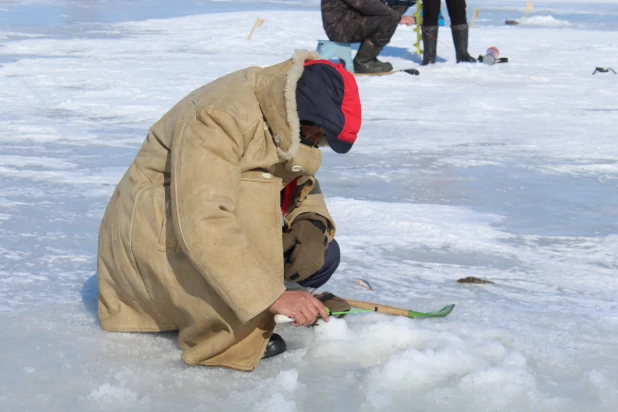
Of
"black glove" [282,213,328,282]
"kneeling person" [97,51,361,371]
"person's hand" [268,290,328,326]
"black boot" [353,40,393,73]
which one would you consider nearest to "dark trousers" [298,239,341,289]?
"black glove" [282,213,328,282]

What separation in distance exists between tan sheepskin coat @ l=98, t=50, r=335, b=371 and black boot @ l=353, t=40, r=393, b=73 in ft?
24.4

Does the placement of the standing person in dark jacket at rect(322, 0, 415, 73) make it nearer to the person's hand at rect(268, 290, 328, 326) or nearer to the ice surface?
the ice surface

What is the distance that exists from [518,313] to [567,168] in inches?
104

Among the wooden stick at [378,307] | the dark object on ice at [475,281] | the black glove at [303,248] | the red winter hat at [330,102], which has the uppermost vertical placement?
the red winter hat at [330,102]

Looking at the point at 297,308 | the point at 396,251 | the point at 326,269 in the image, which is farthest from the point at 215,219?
the point at 396,251

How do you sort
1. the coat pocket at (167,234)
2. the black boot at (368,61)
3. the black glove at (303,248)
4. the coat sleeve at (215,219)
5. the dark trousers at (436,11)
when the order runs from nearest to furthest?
1. the coat sleeve at (215,219)
2. the coat pocket at (167,234)
3. the black glove at (303,248)
4. the black boot at (368,61)
5. the dark trousers at (436,11)

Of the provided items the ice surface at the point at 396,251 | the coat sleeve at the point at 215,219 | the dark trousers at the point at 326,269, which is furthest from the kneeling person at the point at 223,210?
the dark trousers at the point at 326,269

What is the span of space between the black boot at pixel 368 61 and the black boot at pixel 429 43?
86cm

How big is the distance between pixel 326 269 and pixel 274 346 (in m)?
0.40

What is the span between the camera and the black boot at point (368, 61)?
9.98m

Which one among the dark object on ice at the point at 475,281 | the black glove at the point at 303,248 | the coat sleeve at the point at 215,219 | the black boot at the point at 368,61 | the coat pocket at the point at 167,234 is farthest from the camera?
the black boot at the point at 368,61

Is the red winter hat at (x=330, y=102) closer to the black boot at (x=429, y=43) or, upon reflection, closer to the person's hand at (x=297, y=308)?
the person's hand at (x=297, y=308)

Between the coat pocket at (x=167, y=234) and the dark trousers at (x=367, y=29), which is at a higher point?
the coat pocket at (x=167, y=234)

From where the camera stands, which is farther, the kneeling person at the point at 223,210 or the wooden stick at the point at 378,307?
the wooden stick at the point at 378,307
